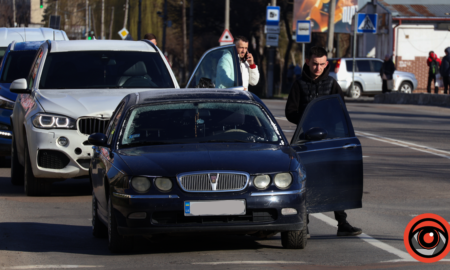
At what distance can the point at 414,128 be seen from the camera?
66.9 ft

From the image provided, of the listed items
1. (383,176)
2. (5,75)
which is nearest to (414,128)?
Result: (383,176)

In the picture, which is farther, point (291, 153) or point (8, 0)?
point (8, 0)

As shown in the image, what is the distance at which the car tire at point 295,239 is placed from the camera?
6.74 m

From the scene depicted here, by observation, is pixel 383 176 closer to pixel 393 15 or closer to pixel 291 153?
pixel 291 153

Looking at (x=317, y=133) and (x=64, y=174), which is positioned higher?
(x=317, y=133)

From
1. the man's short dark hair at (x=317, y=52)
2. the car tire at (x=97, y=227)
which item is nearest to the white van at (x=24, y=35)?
the man's short dark hair at (x=317, y=52)

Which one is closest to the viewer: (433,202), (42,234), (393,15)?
(42,234)

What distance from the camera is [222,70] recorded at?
35.0 ft

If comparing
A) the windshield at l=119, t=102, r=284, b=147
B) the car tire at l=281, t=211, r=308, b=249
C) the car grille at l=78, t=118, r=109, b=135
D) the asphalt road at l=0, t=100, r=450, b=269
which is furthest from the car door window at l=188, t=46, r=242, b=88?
the car tire at l=281, t=211, r=308, b=249

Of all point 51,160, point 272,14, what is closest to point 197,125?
point 51,160

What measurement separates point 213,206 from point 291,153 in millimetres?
919

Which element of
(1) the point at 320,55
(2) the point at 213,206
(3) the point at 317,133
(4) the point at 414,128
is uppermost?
(1) the point at 320,55

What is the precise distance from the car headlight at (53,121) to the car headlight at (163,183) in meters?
3.75

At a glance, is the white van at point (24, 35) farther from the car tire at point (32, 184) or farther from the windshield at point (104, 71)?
the car tire at point (32, 184)
